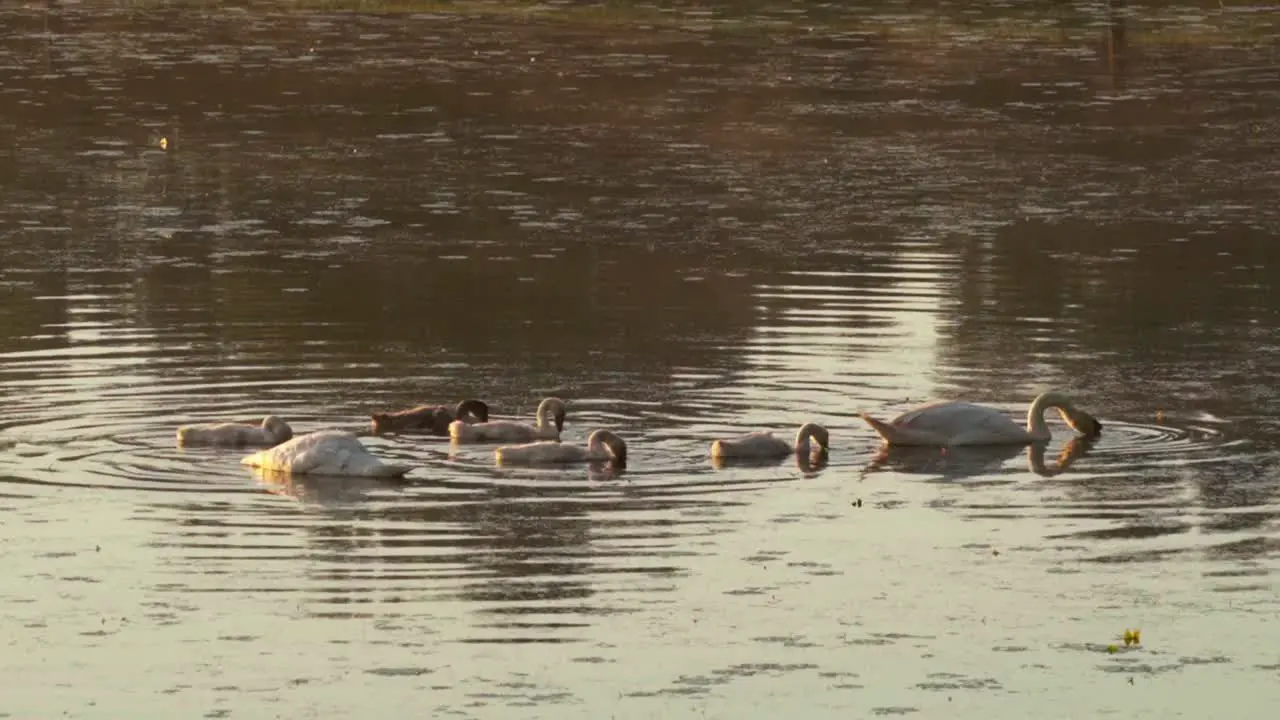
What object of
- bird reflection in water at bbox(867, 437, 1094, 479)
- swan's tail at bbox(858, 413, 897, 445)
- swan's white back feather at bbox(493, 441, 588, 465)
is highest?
swan's tail at bbox(858, 413, 897, 445)

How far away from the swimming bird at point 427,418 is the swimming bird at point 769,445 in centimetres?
195

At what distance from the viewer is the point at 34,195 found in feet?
114

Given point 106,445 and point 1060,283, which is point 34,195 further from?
point 106,445

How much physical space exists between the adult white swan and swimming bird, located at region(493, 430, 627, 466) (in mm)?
1935

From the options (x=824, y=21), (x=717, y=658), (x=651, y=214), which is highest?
(x=824, y=21)

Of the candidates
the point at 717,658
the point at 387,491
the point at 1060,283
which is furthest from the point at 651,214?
the point at 717,658

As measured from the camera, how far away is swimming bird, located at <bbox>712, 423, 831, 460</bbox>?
1911 cm

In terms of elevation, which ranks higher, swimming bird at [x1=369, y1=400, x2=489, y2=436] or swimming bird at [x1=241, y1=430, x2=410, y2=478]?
swimming bird at [x1=369, y1=400, x2=489, y2=436]

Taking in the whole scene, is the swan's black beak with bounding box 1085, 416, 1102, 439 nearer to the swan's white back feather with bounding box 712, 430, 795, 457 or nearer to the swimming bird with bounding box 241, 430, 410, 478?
the swan's white back feather with bounding box 712, 430, 795, 457

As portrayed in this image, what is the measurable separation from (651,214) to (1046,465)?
1384 cm

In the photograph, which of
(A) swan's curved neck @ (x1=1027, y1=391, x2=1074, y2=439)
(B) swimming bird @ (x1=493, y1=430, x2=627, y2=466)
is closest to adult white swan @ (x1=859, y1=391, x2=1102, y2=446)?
(A) swan's curved neck @ (x1=1027, y1=391, x2=1074, y2=439)

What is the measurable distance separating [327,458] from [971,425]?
4439mm

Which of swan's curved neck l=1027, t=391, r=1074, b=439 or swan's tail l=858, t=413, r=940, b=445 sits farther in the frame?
swan's curved neck l=1027, t=391, r=1074, b=439

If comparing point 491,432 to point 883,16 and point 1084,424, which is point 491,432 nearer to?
point 1084,424
